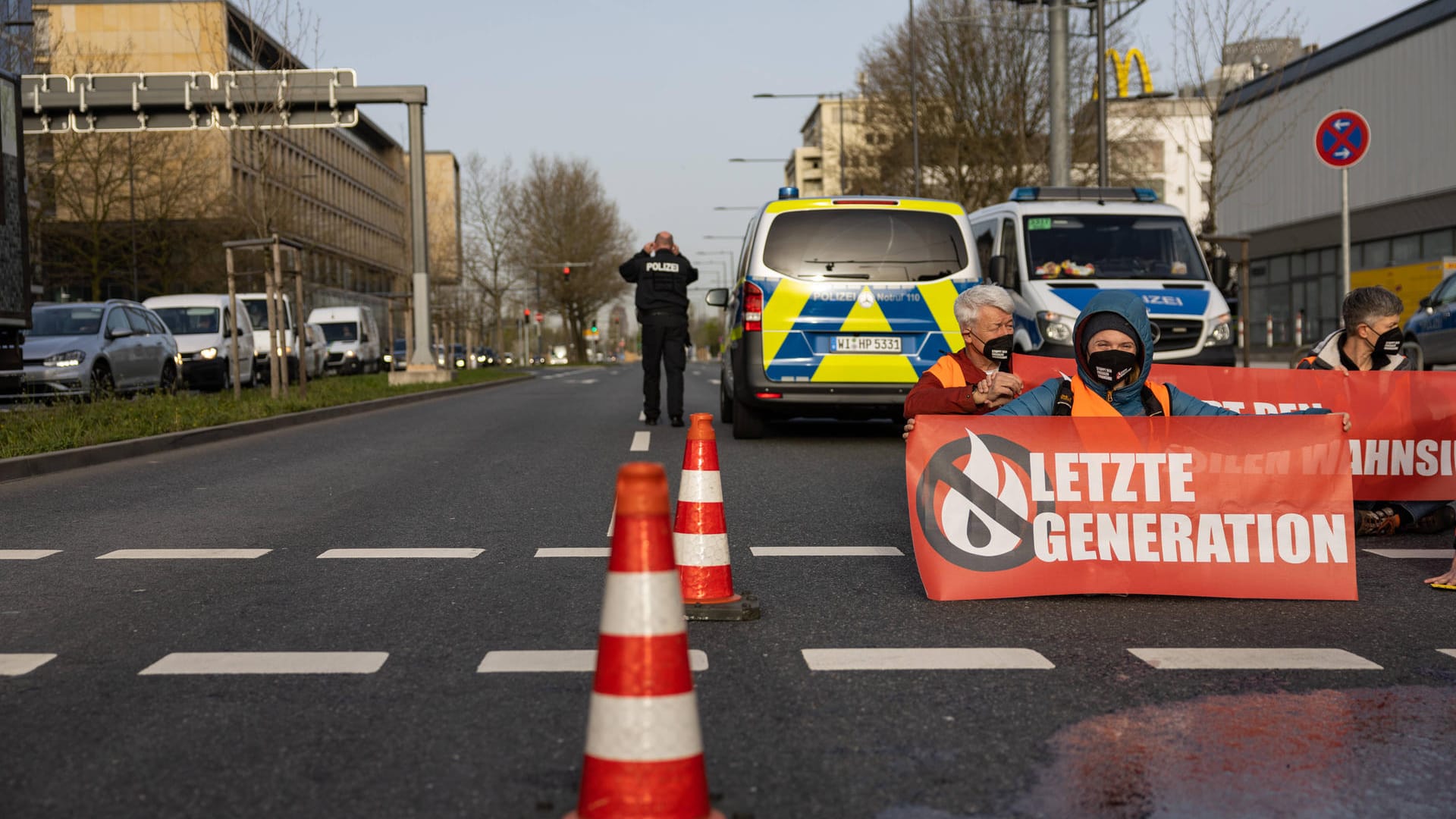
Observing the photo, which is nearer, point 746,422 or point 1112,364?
point 1112,364

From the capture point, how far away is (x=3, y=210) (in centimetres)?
1441

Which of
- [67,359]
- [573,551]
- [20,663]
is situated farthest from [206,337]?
[20,663]

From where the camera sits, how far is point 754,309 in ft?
39.2

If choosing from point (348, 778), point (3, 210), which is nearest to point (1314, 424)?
point (348, 778)

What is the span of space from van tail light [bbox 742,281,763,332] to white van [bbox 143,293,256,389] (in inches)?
604

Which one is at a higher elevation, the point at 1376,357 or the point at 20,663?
the point at 1376,357

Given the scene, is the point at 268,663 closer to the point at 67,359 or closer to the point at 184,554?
the point at 184,554

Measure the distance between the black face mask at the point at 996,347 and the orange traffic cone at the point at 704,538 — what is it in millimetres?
2173

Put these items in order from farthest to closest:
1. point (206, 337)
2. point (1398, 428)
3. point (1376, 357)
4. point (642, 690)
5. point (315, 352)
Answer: point (315, 352), point (206, 337), point (1376, 357), point (1398, 428), point (642, 690)

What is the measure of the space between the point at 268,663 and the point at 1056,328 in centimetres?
1045

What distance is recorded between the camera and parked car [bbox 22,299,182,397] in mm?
18688

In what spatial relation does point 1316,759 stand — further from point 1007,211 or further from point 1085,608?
point 1007,211

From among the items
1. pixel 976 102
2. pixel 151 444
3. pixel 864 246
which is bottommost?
pixel 151 444

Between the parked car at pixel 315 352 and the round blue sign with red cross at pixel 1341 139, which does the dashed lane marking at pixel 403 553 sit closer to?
the round blue sign with red cross at pixel 1341 139
